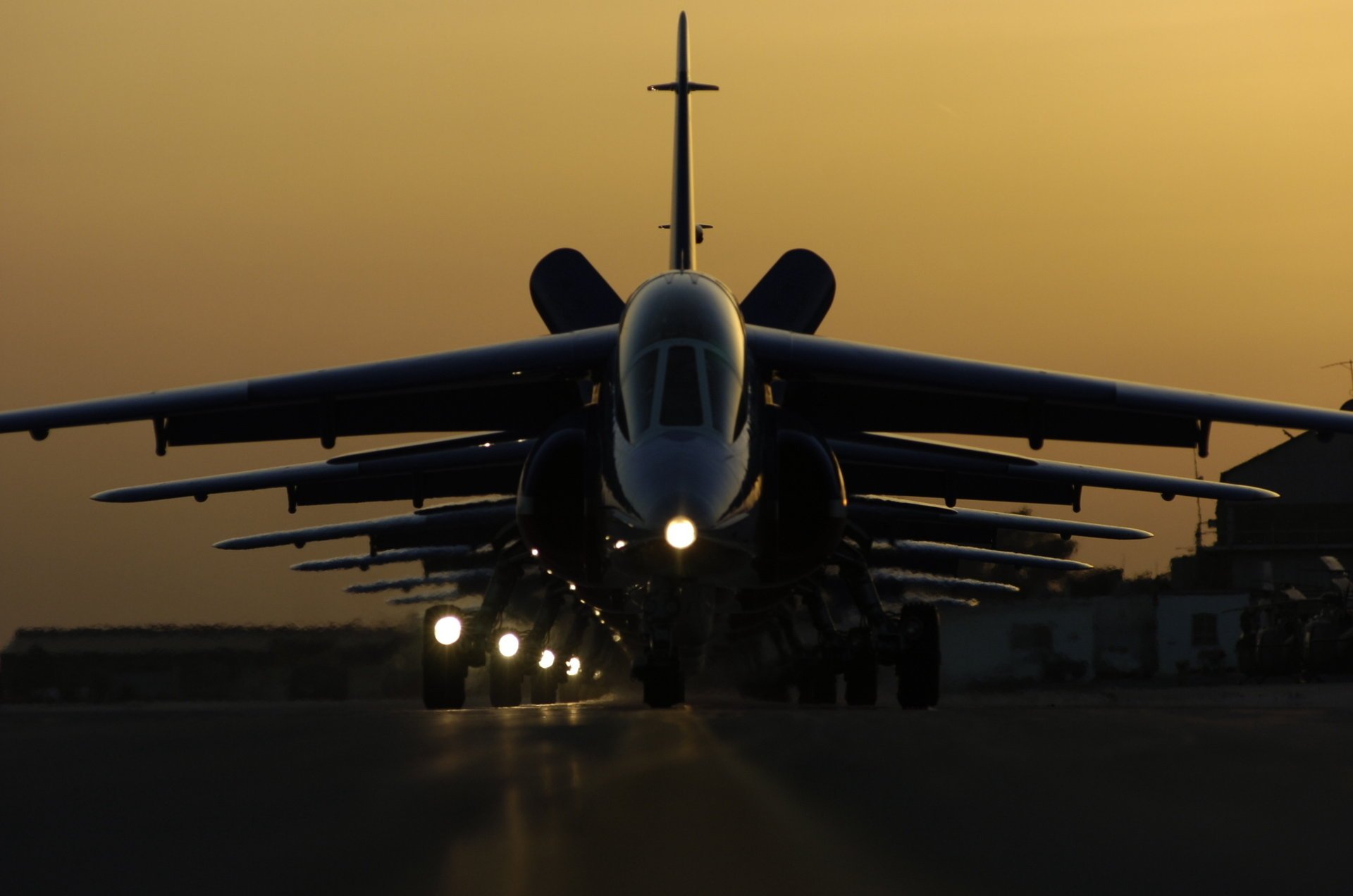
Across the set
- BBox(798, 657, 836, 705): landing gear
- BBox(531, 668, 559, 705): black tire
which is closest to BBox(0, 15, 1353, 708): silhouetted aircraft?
BBox(798, 657, 836, 705): landing gear

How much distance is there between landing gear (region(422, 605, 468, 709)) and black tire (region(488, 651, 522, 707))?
9419mm

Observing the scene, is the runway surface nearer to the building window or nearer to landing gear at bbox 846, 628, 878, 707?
landing gear at bbox 846, 628, 878, 707

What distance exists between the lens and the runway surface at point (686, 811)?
A: 3852 millimetres

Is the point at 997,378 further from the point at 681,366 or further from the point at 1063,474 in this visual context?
the point at 1063,474

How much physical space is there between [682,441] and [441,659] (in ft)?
22.6

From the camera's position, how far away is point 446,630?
1789 centimetres

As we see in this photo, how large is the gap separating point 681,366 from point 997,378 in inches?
162

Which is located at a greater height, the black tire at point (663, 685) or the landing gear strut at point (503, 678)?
the black tire at point (663, 685)

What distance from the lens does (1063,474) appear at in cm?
2155

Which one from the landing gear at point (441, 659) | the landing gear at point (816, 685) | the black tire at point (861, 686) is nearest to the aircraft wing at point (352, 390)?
the landing gear at point (441, 659)

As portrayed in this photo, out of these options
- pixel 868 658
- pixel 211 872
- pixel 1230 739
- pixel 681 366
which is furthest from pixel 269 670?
pixel 211 872

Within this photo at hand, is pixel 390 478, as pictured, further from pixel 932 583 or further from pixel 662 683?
pixel 932 583

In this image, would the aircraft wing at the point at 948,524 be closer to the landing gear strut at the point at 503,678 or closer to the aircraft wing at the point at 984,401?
the aircraft wing at the point at 984,401

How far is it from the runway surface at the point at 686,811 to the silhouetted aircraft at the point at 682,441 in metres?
4.04
